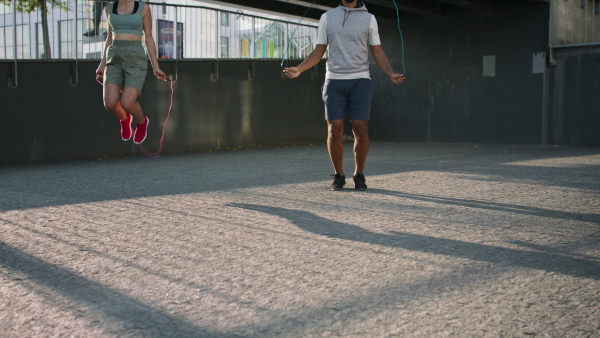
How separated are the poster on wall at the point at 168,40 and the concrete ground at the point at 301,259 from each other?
637 centimetres

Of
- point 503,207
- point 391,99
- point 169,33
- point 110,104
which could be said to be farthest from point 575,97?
point 110,104

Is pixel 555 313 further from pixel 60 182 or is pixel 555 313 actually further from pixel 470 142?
pixel 470 142

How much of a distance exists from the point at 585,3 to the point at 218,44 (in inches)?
324

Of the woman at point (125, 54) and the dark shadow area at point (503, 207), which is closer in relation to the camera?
the dark shadow area at point (503, 207)

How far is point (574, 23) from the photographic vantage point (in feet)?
51.7

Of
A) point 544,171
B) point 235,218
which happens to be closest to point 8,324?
point 235,218

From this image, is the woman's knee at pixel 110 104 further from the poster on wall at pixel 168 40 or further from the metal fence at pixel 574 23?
the metal fence at pixel 574 23

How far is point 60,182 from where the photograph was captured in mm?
8750

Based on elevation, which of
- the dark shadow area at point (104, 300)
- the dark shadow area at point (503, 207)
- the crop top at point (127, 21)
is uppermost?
the crop top at point (127, 21)

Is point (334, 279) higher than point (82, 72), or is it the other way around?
point (82, 72)

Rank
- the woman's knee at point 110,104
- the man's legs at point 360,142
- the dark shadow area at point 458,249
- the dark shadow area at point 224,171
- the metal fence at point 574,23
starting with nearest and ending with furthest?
the dark shadow area at point 458,249
the man's legs at point 360,142
the dark shadow area at point 224,171
the woman's knee at point 110,104
the metal fence at point 574,23

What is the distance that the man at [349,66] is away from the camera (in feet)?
24.4

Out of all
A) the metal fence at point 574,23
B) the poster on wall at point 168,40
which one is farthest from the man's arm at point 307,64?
the metal fence at point 574,23

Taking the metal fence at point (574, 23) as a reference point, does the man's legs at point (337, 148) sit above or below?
below
